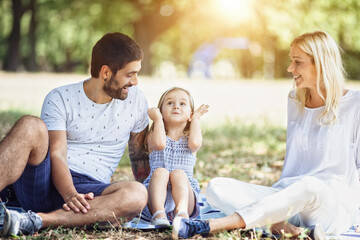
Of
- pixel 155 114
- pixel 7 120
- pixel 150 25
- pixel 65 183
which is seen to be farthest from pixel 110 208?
pixel 150 25

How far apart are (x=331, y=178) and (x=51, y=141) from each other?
2.12 m

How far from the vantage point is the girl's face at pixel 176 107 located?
170 inches

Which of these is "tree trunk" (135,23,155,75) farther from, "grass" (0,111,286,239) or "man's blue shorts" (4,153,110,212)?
"man's blue shorts" (4,153,110,212)

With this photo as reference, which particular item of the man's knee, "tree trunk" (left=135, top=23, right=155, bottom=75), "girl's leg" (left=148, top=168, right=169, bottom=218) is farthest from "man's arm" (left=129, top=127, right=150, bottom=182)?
"tree trunk" (left=135, top=23, right=155, bottom=75)

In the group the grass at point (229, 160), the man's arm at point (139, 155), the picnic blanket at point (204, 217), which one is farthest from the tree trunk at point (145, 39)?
the picnic blanket at point (204, 217)

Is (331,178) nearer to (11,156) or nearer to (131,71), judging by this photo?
(131,71)

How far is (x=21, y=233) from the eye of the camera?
3504 millimetres

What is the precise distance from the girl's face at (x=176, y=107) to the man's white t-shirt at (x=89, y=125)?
0.30 metres

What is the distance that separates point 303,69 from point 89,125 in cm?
173

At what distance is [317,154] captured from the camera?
4.01 m

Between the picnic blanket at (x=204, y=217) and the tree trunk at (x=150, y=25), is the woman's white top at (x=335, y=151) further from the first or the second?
the tree trunk at (x=150, y=25)

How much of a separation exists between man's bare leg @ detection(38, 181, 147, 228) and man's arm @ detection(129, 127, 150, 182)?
2.13 ft

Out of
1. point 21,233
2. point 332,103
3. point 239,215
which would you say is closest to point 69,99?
point 21,233

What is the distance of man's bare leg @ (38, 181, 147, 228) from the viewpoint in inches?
145
